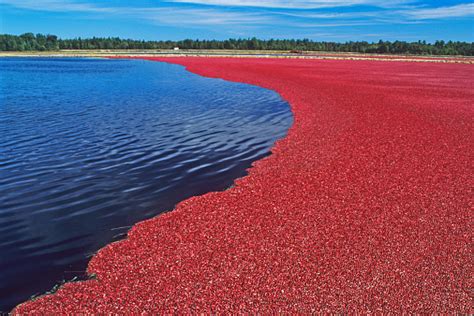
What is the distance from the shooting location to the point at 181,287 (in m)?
7.06

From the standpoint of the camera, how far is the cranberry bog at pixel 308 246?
6746 mm

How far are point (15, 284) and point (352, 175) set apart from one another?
34.0ft

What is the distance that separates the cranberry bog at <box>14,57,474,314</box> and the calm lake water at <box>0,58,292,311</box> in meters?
0.91

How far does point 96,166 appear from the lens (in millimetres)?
14023

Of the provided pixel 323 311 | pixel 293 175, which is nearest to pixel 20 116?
pixel 293 175

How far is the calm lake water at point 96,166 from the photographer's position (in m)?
8.60

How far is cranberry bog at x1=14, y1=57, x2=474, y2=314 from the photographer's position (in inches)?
266

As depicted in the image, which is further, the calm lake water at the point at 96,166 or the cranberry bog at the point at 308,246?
the calm lake water at the point at 96,166

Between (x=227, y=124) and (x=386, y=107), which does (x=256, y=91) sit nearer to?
(x=386, y=107)

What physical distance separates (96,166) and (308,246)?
8.99 metres

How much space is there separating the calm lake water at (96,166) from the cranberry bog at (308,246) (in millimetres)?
907

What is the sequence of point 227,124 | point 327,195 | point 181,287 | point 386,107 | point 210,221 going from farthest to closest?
point 386,107
point 227,124
point 327,195
point 210,221
point 181,287

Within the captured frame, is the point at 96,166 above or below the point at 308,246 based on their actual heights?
above

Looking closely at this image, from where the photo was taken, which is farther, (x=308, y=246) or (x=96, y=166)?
(x=96, y=166)
